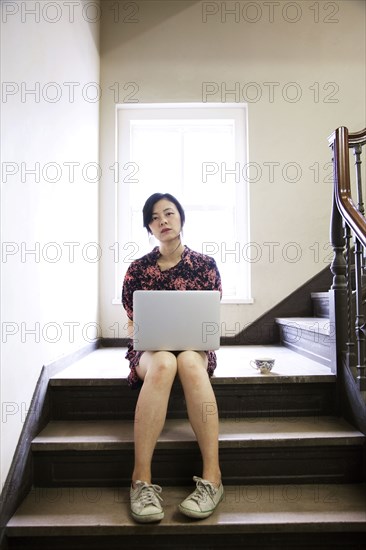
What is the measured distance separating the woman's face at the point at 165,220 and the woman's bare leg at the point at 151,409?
0.56 metres

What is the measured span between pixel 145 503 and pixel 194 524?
0.57ft

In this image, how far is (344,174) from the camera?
1939mm

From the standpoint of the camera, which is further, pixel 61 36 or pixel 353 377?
pixel 61 36

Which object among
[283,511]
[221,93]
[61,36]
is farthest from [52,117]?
[283,511]

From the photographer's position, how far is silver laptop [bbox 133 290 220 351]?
1655 mm

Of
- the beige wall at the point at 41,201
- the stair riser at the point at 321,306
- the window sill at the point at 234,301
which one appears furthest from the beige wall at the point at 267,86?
the beige wall at the point at 41,201

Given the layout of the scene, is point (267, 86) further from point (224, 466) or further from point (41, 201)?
point (224, 466)

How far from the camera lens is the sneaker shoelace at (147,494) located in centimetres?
148

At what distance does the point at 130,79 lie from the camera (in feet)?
11.0

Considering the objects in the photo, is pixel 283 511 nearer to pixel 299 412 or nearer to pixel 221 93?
pixel 299 412

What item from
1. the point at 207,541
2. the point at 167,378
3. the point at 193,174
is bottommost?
the point at 207,541

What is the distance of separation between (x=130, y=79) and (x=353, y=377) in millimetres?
2669

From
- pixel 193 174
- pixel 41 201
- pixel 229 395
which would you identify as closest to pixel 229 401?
pixel 229 395

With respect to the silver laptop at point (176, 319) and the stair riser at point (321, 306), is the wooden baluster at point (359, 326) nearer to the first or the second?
the silver laptop at point (176, 319)
